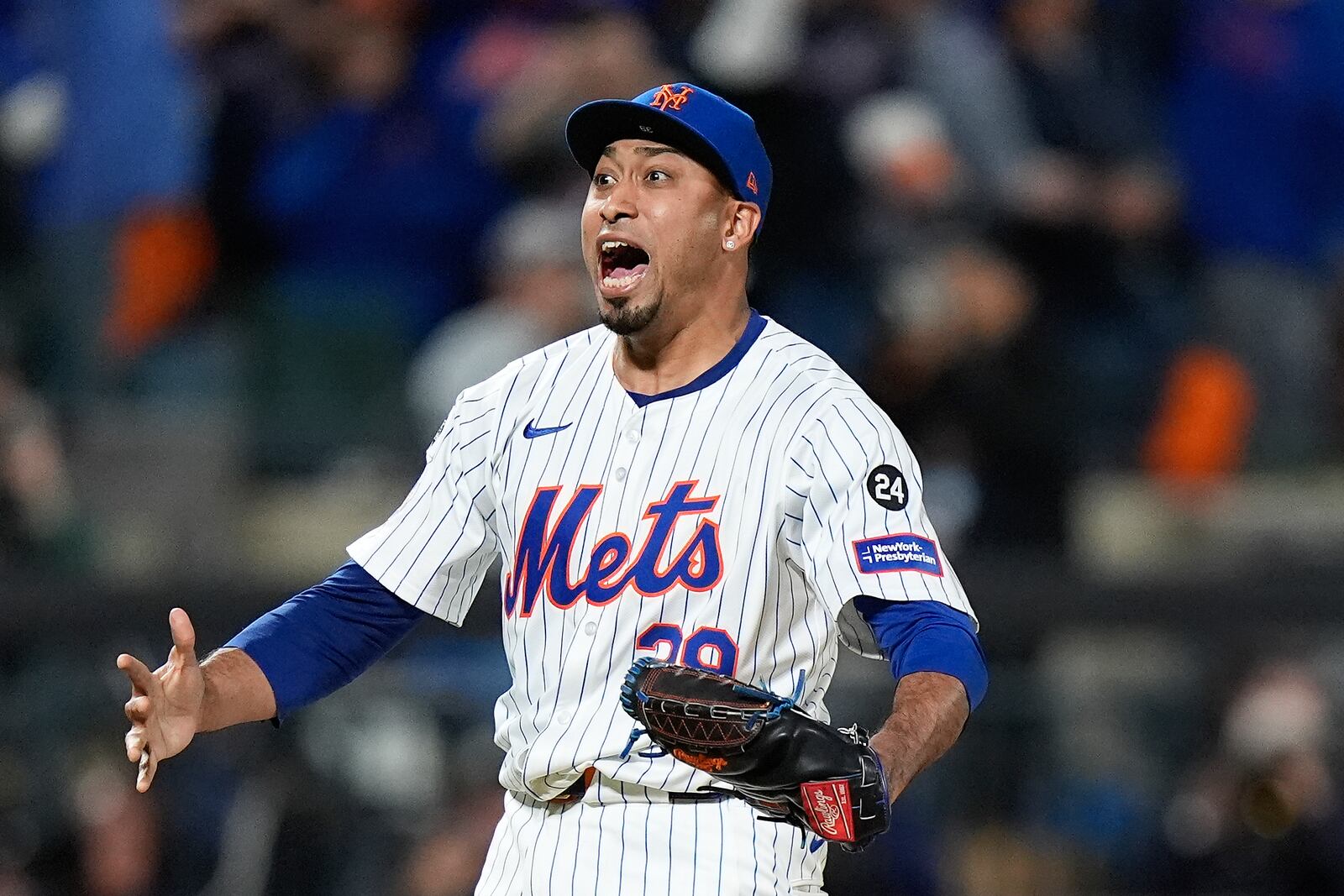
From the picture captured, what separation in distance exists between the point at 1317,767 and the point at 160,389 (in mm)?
4170

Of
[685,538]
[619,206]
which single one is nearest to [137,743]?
[685,538]

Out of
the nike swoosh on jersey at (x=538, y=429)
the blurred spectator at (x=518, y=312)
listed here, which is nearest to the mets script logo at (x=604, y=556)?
the nike swoosh on jersey at (x=538, y=429)

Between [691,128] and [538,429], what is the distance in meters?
0.58

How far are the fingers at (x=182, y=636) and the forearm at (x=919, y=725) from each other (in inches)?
42.3

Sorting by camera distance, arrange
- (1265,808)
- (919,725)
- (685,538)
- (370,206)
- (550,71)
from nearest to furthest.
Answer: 1. (919,725)
2. (685,538)
3. (1265,808)
4. (550,71)
5. (370,206)

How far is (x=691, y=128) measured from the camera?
3.19 meters

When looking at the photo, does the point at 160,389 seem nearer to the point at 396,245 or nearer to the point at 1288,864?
the point at 396,245

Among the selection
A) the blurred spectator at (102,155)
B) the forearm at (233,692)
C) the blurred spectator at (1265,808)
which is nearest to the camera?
the forearm at (233,692)

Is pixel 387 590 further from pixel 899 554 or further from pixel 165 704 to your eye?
pixel 899 554

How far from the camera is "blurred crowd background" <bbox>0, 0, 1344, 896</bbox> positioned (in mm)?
6336

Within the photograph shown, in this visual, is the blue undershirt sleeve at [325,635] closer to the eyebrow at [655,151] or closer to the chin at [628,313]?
the chin at [628,313]

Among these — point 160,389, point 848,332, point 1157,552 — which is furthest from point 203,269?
point 1157,552

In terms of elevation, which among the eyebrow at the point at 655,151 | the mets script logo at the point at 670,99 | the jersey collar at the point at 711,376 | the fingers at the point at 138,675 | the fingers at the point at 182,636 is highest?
the mets script logo at the point at 670,99

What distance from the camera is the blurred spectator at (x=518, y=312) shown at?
666 centimetres
